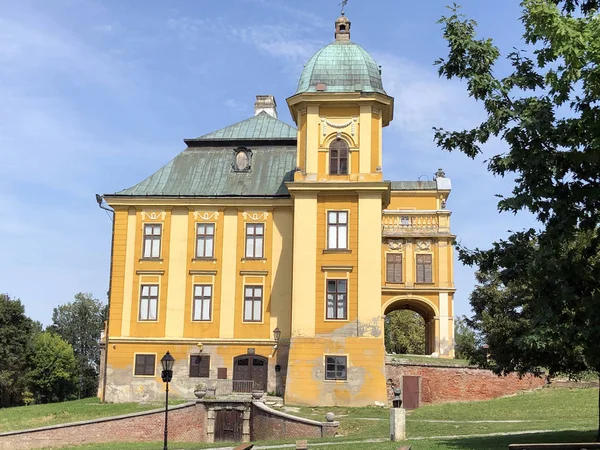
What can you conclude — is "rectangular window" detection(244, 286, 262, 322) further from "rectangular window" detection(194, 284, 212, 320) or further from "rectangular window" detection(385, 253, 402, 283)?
"rectangular window" detection(385, 253, 402, 283)

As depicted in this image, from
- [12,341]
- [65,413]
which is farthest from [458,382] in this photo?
[12,341]

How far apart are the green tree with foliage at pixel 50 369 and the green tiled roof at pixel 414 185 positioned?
131 feet

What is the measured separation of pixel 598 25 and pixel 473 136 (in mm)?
4278

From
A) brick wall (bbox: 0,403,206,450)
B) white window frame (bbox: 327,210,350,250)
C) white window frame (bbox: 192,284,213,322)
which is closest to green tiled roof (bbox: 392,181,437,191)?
white window frame (bbox: 327,210,350,250)

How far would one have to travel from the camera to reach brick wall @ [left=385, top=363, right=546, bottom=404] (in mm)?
35250

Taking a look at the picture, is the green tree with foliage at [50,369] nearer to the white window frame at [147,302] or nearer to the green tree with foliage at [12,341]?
the green tree with foliage at [12,341]

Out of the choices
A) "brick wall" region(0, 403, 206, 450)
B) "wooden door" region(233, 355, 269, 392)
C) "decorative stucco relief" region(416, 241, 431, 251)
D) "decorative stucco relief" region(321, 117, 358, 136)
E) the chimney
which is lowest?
"brick wall" region(0, 403, 206, 450)

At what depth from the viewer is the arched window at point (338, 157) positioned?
116ft

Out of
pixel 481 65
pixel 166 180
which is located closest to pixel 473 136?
pixel 481 65

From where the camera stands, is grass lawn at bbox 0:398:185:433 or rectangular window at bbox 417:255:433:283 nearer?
grass lawn at bbox 0:398:185:433

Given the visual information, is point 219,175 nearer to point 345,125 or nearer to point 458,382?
point 345,125

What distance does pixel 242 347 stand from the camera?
35.8 metres

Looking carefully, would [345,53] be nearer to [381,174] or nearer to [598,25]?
[381,174]

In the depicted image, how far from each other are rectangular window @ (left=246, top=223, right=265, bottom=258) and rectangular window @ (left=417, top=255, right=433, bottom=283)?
11.7 metres
